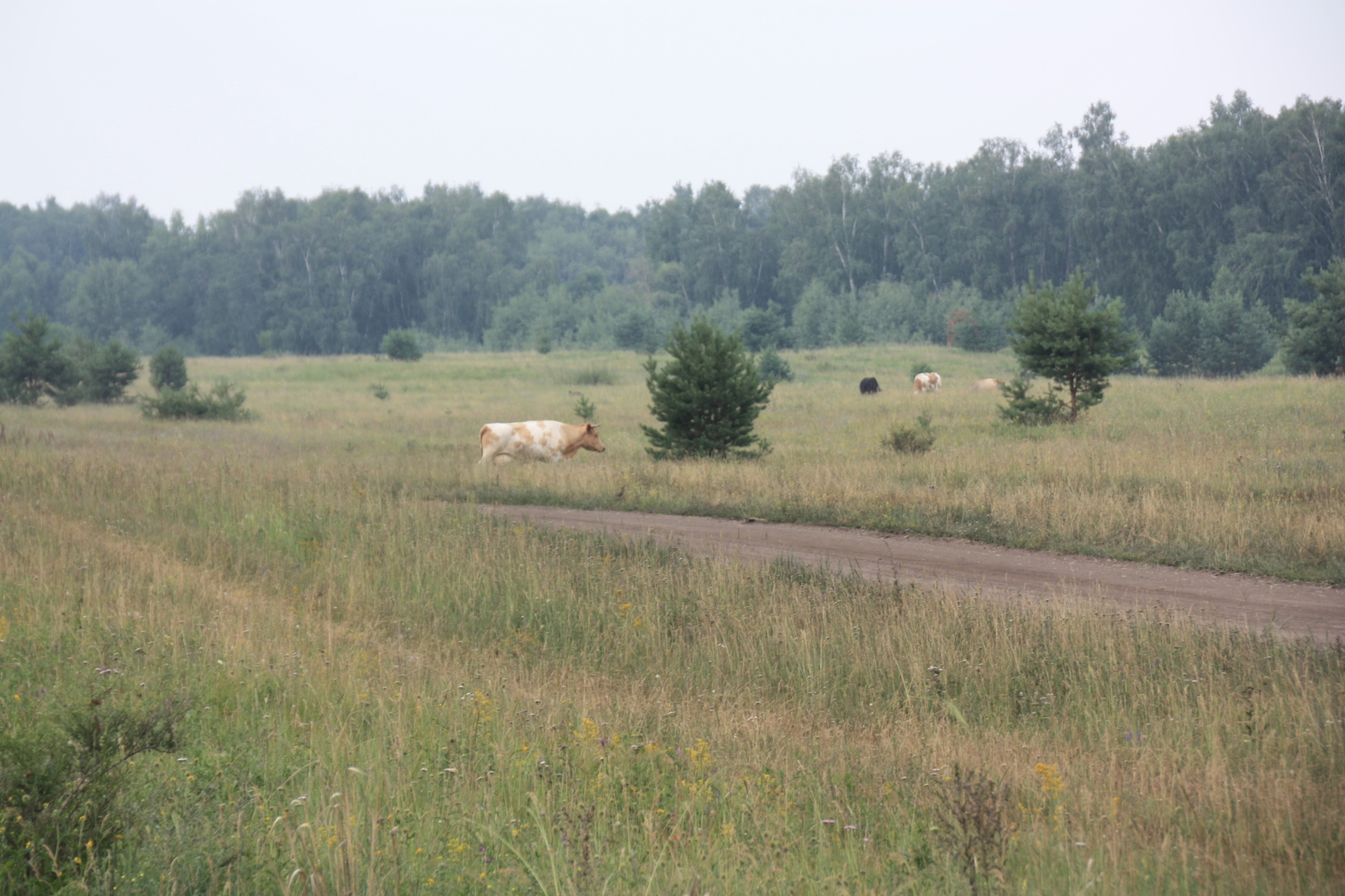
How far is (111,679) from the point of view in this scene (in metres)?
5.87

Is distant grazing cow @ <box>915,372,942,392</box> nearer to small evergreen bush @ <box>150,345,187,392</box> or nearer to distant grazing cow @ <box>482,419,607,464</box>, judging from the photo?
distant grazing cow @ <box>482,419,607,464</box>

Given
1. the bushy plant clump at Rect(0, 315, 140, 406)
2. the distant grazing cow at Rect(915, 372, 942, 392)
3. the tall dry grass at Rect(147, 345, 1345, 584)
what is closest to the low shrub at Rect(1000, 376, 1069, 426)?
the tall dry grass at Rect(147, 345, 1345, 584)

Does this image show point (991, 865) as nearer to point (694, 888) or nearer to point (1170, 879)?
point (1170, 879)

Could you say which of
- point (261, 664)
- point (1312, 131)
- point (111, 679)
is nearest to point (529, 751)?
point (261, 664)

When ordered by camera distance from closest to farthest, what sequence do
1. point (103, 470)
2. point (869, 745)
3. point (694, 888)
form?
point (694, 888) → point (869, 745) → point (103, 470)

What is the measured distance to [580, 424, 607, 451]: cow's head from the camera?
70.4 feet

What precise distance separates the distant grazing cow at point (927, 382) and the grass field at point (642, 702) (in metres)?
24.3

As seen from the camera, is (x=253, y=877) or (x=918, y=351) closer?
(x=253, y=877)

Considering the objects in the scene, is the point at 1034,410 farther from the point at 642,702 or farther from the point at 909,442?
the point at 642,702

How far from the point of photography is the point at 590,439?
21.5m

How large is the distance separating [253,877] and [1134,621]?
6506 mm

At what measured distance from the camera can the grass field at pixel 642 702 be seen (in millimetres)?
3838

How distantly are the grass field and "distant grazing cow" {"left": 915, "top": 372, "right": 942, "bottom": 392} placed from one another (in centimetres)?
2429

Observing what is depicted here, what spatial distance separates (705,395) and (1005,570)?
9647mm
